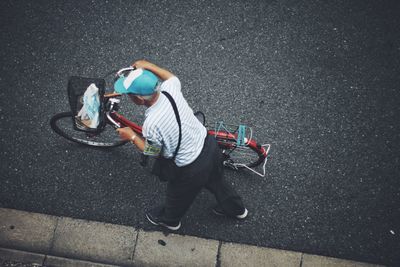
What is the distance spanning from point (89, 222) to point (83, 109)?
1658 mm

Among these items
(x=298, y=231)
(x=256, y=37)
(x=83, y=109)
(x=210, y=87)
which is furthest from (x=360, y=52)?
(x=83, y=109)

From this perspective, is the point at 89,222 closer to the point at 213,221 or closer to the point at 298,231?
the point at 213,221

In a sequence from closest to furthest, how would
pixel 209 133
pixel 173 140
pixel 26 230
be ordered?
pixel 173 140 → pixel 209 133 → pixel 26 230

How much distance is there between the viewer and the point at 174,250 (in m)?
3.76

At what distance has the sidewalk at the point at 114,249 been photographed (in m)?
3.73

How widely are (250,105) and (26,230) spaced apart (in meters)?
3.43

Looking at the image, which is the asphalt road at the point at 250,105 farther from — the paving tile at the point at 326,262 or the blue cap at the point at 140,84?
the blue cap at the point at 140,84

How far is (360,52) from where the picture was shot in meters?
4.68

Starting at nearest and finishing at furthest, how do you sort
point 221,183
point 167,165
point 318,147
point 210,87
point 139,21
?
point 167,165
point 221,183
point 318,147
point 210,87
point 139,21

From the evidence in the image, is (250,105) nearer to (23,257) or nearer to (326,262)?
(326,262)

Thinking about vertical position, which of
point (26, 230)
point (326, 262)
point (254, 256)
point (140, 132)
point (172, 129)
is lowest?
point (26, 230)

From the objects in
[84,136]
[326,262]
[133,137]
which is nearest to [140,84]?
[133,137]

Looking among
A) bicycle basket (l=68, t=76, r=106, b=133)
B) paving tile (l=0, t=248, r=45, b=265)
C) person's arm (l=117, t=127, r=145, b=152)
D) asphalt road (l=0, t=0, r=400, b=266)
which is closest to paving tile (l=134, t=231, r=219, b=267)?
asphalt road (l=0, t=0, r=400, b=266)

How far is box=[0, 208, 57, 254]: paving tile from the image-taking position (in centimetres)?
382
